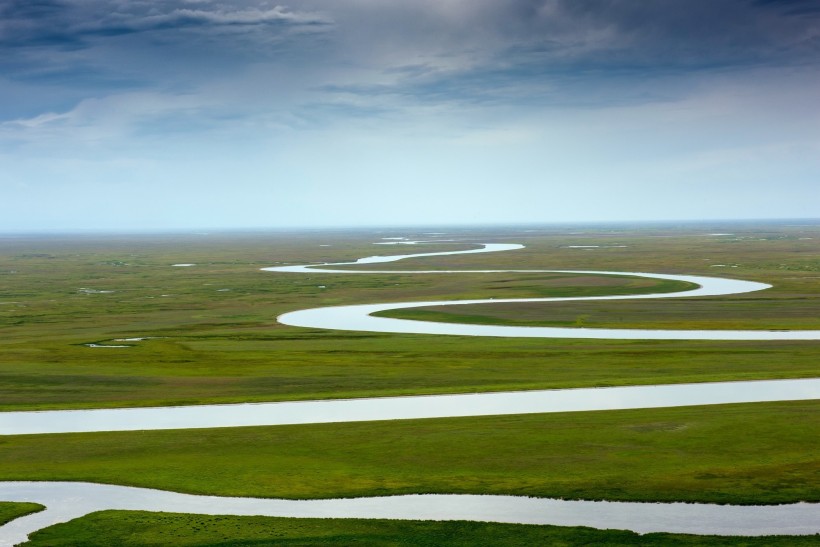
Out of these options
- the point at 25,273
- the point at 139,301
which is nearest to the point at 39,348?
the point at 139,301

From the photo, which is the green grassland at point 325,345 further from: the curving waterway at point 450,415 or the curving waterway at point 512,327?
the curving waterway at point 512,327

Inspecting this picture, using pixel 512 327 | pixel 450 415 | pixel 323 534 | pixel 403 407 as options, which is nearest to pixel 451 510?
pixel 323 534

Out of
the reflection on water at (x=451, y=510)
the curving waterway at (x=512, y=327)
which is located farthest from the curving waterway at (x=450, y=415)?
the curving waterway at (x=512, y=327)

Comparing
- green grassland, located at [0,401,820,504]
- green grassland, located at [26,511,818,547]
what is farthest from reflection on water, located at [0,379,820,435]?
green grassland, located at [26,511,818,547]

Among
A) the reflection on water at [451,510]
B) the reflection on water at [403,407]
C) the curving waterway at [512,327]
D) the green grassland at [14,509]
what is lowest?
the curving waterway at [512,327]

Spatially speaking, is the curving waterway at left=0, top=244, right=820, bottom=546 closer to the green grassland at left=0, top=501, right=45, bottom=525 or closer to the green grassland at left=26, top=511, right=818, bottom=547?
the green grassland at left=0, top=501, right=45, bottom=525

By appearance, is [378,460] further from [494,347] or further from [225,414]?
[494,347]
